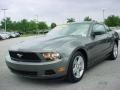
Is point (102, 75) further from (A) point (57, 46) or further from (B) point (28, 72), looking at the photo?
(B) point (28, 72)

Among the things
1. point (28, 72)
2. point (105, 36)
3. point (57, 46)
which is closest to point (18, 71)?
point (28, 72)

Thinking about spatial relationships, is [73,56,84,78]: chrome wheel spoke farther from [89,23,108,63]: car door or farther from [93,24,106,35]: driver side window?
[93,24,106,35]: driver side window

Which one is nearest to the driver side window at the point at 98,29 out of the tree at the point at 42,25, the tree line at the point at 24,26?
the tree line at the point at 24,26

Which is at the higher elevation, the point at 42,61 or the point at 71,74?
the point at 42,61

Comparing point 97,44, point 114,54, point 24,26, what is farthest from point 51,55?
point 24,26

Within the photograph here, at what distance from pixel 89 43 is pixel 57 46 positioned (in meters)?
1.08

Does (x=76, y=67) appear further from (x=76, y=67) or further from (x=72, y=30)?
(x=72, y=30)

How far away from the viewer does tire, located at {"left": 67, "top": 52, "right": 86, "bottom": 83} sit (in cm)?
504

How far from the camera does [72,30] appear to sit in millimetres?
6336

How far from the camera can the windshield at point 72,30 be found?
615cm

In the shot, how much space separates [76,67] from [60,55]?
677 millimetres

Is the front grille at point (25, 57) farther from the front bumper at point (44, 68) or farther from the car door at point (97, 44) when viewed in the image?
the car door at point (97, 44)

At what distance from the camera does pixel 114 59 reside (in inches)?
313

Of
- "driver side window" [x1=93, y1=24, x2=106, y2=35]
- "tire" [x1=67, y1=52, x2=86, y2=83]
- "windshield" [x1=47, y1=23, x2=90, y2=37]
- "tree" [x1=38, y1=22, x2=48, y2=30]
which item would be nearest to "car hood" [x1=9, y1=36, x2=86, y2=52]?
"tire" [x1=67, y1=52, x2=86, y2=83]
